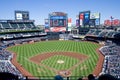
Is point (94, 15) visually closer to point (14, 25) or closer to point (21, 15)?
Answer: point (21, 15)

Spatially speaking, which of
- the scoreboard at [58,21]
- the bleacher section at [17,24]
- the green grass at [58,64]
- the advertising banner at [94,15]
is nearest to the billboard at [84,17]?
the advertising banner at [94,15]

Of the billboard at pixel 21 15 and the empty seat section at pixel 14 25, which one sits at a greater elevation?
the billboard at pixel 21 15

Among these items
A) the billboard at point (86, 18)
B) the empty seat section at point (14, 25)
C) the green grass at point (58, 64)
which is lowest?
the green grass at point (58, 64)

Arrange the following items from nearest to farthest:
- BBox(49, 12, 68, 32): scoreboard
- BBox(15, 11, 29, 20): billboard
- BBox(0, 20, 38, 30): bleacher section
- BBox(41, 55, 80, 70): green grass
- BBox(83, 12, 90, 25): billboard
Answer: BBox(41, 55, 80, 70): green grass, BBox(49, 12, 68, 32): scoreboard, BBox(0, 20, 38, 30): bleacher section, BBox(83, 12, 90, 25): billboard, BBox(15, 11, 29, 20): billboard

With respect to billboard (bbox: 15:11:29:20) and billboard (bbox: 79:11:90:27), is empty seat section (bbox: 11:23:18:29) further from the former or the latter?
billboard (bbox: 79:11:90:27)

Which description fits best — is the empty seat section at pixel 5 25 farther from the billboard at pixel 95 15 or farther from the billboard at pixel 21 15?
the billboard at pixel 95 15

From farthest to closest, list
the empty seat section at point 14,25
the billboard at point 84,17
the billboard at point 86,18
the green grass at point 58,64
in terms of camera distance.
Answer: the billboard at point 84,17 < the billboard at point 86,18 < the empty seat section at point 14,25 < the green grass at point 58,64

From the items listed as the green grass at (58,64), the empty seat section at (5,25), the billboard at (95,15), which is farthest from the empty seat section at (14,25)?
the green grass at (58,64)

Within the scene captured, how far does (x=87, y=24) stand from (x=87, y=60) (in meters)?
48.6

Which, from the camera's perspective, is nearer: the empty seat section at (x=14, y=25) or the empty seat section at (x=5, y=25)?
the empty seat section at (x=5, y=25)

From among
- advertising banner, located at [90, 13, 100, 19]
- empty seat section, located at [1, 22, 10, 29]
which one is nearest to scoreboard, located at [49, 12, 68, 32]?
advertising banner, located at [90, 13, 100, 19]

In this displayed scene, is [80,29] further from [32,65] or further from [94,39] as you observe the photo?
[32,65]

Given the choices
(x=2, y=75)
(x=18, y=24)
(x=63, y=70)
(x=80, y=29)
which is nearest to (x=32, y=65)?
(x=63, y=70)

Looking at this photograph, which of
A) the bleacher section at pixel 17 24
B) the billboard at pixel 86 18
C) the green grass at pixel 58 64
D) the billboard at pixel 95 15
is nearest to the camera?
the green grass at pixel 58 64
